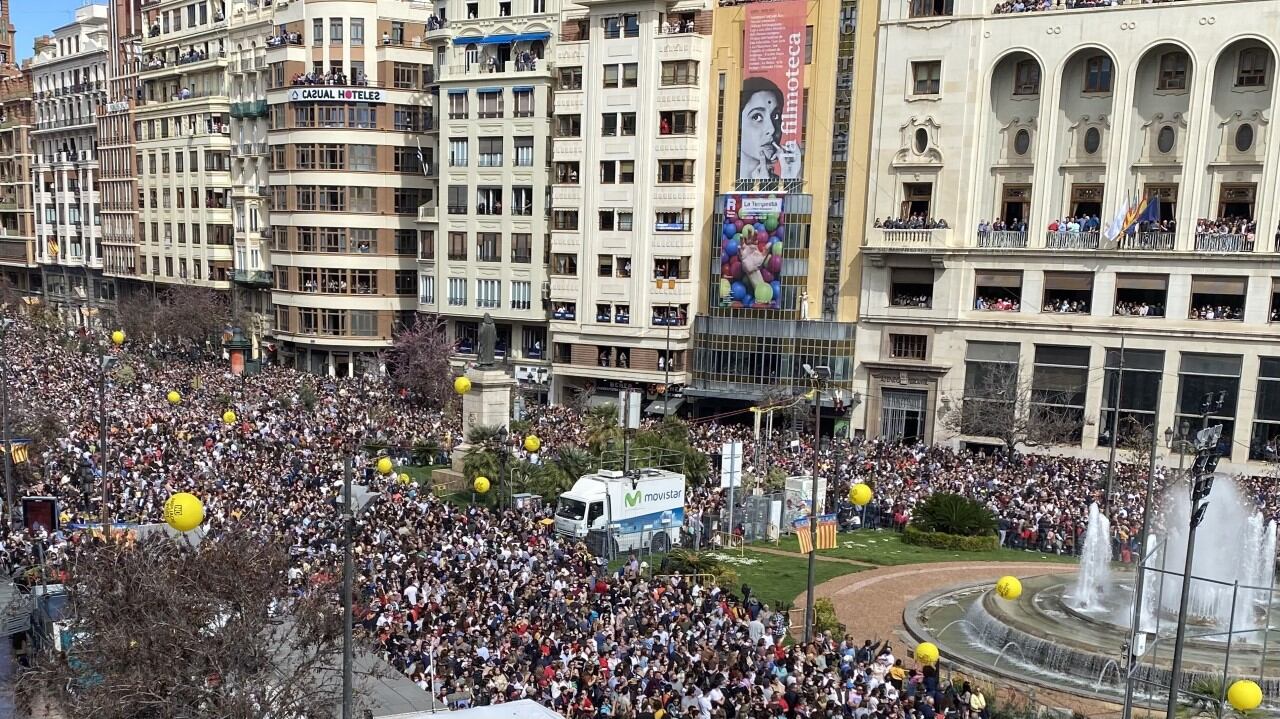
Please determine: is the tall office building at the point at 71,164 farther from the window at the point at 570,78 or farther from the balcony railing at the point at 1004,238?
the balcony railing at the point at 1004,238

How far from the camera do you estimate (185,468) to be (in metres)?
36.6

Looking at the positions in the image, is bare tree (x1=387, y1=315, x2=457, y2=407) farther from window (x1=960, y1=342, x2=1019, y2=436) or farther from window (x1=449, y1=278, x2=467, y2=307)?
window (x1=960, y1=342, x2=1019, y2=436)

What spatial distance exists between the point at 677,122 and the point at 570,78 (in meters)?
6.91

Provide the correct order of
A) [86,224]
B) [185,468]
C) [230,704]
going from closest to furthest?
[230,704], [185,468], [86,224]

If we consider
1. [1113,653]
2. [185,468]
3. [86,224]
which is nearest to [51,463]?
[185,468]

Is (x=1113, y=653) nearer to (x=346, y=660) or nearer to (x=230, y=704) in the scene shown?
(x=346, y=660)

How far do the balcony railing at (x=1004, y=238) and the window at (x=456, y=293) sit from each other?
3023 centimetres

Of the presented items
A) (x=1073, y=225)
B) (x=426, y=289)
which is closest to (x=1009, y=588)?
(x=1073, y=225)

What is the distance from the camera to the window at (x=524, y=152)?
207 ft

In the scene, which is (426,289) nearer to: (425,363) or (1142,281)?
(425,363)

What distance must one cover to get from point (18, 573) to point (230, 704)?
14218 mm

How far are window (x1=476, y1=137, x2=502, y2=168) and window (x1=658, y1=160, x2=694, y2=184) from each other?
10.7 meters

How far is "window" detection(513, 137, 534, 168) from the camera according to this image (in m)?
63.2

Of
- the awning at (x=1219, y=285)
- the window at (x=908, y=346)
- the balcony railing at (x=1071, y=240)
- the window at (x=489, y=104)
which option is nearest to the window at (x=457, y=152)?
the window at (x=489, y=104)
